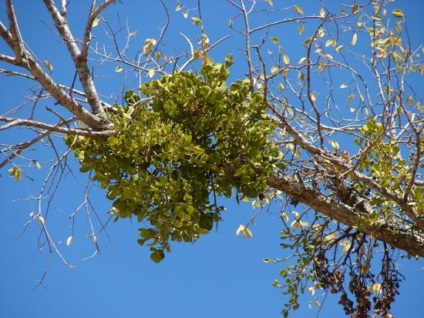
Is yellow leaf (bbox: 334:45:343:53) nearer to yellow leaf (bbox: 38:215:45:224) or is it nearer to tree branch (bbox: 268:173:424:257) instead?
tree branch (bbox: 268:173:424:257)

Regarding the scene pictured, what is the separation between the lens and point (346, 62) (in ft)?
9.59

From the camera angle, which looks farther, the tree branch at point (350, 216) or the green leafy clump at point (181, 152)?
the tree branch at point (350, 216)

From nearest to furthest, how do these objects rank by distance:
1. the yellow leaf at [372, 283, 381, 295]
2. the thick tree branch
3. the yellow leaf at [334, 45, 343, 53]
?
the thick tree branch, the yellow leaf at [372, 283, 381, 295], the yellow leaf at [334, 45, 343, 53]

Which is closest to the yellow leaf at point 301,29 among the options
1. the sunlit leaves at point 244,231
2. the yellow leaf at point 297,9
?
the yellow leaf at point 297,9

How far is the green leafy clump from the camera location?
6.00 ft

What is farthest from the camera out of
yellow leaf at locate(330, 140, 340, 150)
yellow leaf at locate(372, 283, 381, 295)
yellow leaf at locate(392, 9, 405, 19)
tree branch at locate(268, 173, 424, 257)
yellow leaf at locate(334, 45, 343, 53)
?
yellow leaf at locate(334, 45, 343, 53)

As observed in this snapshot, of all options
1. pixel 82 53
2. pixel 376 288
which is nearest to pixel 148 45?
pixel 82 53

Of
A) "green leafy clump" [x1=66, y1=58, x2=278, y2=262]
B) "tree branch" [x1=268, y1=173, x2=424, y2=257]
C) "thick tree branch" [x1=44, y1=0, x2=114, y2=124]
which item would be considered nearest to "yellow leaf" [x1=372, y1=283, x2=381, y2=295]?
"tree branch" [x1=268, y1=173, x2=424, y2=257]

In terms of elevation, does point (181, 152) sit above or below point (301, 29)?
below

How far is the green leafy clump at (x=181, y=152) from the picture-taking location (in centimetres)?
183

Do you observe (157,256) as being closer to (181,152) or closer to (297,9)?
(181,152)

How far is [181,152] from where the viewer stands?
182 centimetres

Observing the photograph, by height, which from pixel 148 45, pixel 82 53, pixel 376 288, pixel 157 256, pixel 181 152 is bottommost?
pixel 157 256

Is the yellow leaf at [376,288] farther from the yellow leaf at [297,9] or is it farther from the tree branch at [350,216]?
the yellow leaf at [297,9]
